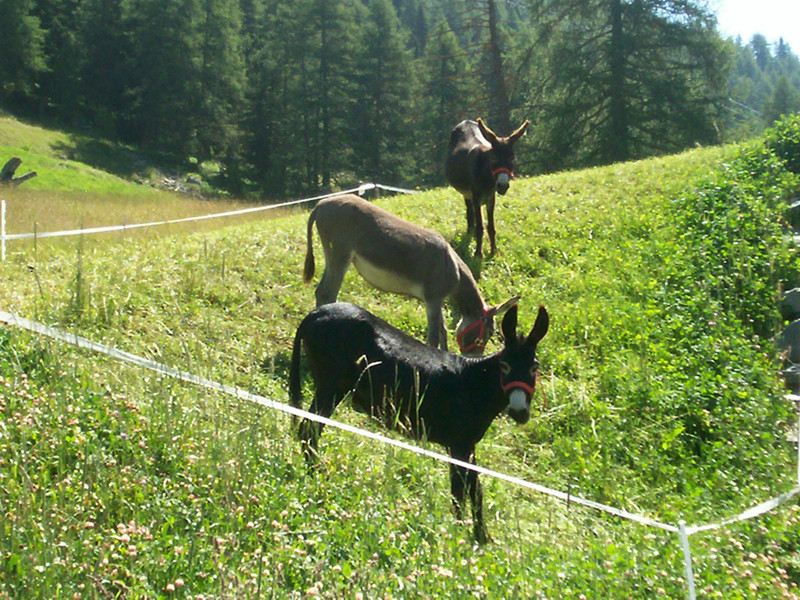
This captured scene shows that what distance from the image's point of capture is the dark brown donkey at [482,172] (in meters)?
10.6

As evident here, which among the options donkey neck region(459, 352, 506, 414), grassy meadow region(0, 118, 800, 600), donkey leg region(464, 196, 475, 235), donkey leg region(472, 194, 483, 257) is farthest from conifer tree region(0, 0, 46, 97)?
donkey neck region(459, 352, 506, 414)

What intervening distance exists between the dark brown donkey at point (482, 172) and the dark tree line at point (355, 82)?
2053cm

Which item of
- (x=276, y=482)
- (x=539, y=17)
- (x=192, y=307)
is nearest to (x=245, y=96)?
(x=539, y=17)

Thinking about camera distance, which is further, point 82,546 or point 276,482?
point 276,482

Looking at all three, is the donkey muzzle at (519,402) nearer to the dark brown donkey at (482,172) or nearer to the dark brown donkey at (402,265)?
the dark brown donkey at (402,265)

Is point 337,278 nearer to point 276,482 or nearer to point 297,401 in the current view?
point 297,401

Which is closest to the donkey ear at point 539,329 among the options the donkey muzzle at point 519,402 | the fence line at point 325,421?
the donkey muzzle at point 519,402

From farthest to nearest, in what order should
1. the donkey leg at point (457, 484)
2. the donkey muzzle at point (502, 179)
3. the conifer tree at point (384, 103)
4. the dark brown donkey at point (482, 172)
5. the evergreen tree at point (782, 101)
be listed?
the evergreen tree at point (782, 101) → the conifer tree at point (384, 103) → the dark brown donkey at point (482, 172) → the donkey muzzle at point (502, 179) → the donkey leg at point (457, 484)

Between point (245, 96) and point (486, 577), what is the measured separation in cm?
5875

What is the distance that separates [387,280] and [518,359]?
10.5 ft

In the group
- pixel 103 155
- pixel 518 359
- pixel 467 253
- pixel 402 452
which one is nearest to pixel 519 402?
pixel 518 359

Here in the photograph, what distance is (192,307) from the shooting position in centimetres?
811

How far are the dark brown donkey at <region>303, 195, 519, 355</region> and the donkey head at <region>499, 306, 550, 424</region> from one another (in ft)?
8.77

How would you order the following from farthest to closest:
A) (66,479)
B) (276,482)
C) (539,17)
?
(539,17)
(276,482)
(66,479)
